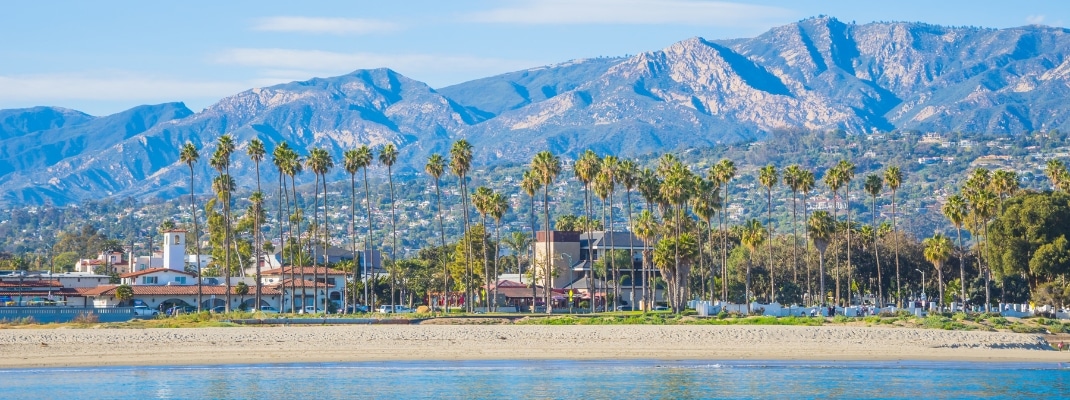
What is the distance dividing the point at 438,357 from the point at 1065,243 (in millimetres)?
55104

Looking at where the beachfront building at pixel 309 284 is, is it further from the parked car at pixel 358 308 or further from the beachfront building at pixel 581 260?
the beachfront building at pixel 581 260

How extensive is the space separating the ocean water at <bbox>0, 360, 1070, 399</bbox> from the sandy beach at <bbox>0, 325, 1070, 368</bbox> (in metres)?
2.78

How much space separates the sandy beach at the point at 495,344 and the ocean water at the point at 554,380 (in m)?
2.78

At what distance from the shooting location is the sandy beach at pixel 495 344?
6581 centimetres

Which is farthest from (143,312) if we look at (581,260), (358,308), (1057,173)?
(1057,173)

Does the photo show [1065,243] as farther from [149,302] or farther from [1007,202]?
[149,302]

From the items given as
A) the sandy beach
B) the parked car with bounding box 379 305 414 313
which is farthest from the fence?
the parked car with bounding box 379 305 414 313

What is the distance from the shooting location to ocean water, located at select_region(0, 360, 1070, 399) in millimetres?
52781

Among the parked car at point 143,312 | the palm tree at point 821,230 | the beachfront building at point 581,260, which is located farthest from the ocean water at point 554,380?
the beachfront building at point 581,260

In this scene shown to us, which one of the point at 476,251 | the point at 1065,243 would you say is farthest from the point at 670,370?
the point at 476,251

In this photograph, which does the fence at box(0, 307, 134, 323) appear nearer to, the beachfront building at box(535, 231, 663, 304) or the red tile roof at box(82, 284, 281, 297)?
the red tile roof at box(82, 284, 281, 297)

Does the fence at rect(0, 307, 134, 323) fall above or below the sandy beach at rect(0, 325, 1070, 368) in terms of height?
above

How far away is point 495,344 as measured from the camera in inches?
2813

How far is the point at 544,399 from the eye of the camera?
5159 cm
